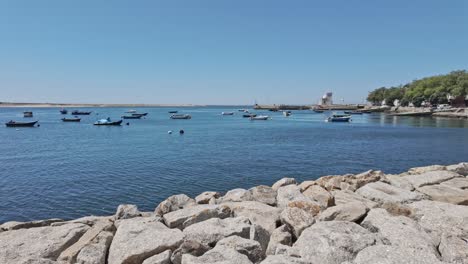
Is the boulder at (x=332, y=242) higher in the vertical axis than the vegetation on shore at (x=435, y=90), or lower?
lower

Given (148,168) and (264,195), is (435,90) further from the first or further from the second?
(264,195)

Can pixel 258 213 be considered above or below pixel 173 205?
above

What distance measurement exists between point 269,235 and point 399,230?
3.03 m

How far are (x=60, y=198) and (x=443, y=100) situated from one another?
141 m

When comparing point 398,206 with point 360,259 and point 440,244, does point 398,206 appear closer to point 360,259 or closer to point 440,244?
point 440,244

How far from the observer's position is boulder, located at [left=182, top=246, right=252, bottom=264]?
6.29 m

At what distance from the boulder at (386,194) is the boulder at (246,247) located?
541 centimetres

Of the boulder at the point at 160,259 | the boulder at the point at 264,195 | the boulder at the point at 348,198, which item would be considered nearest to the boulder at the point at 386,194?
the boulder at the point at 348,198

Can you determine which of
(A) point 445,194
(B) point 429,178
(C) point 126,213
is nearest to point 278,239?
(C) point 126,213

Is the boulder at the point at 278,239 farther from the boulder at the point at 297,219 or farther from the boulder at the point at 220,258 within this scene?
the boulder at the point at 220,258

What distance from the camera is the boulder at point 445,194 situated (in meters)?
10.7

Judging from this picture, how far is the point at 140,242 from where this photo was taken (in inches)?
291

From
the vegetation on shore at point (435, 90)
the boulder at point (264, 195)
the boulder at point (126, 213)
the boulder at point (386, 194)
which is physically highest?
the vegetation on shore at point (435, 90)

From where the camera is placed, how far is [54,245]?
25.1ft
